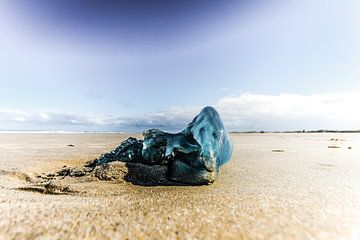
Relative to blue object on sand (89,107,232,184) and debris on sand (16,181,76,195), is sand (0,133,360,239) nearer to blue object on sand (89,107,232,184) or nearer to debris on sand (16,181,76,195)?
debris on sand (16,181,76,195)

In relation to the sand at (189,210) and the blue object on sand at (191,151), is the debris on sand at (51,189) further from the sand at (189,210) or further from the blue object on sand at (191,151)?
the blue object on sand at (191,151)

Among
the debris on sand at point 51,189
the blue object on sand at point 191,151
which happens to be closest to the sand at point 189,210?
the debris on sand at point 51,189

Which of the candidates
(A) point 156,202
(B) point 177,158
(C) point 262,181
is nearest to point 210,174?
(B) point 177,158

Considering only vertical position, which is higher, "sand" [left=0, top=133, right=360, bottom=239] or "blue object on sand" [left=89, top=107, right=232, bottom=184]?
"blue object on sand" [left=89, top=107, right=232, bottom=184]

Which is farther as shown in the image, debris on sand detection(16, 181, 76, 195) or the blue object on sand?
the blue object on sand

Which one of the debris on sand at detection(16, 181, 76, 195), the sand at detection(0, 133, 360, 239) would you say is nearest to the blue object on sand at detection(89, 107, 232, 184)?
the sand at detection(0, 133, 360, 239)

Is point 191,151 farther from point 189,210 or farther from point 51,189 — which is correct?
point 51,189

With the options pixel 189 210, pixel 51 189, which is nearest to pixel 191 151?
pixel 189 210

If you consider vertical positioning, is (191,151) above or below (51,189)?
above

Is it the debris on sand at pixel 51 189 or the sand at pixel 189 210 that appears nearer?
the sand at pixel 189 210

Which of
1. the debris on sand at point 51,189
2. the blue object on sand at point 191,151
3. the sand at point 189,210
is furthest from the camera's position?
the blue object on sand at point 191,151

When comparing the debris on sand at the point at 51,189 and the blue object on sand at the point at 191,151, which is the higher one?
the blue object on sand at the point at 191,151

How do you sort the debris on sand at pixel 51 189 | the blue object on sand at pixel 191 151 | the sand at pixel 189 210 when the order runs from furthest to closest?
the blue object on sand at pixel 191 151 < the debris on sand at pixel 51 189 < the sand at pixel 189 210

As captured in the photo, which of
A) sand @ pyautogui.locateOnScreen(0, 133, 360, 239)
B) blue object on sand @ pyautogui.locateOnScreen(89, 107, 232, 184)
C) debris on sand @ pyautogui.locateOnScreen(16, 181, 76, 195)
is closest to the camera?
sand @ pyautogui.locateOnScreen(0, 133, 360, 239)
